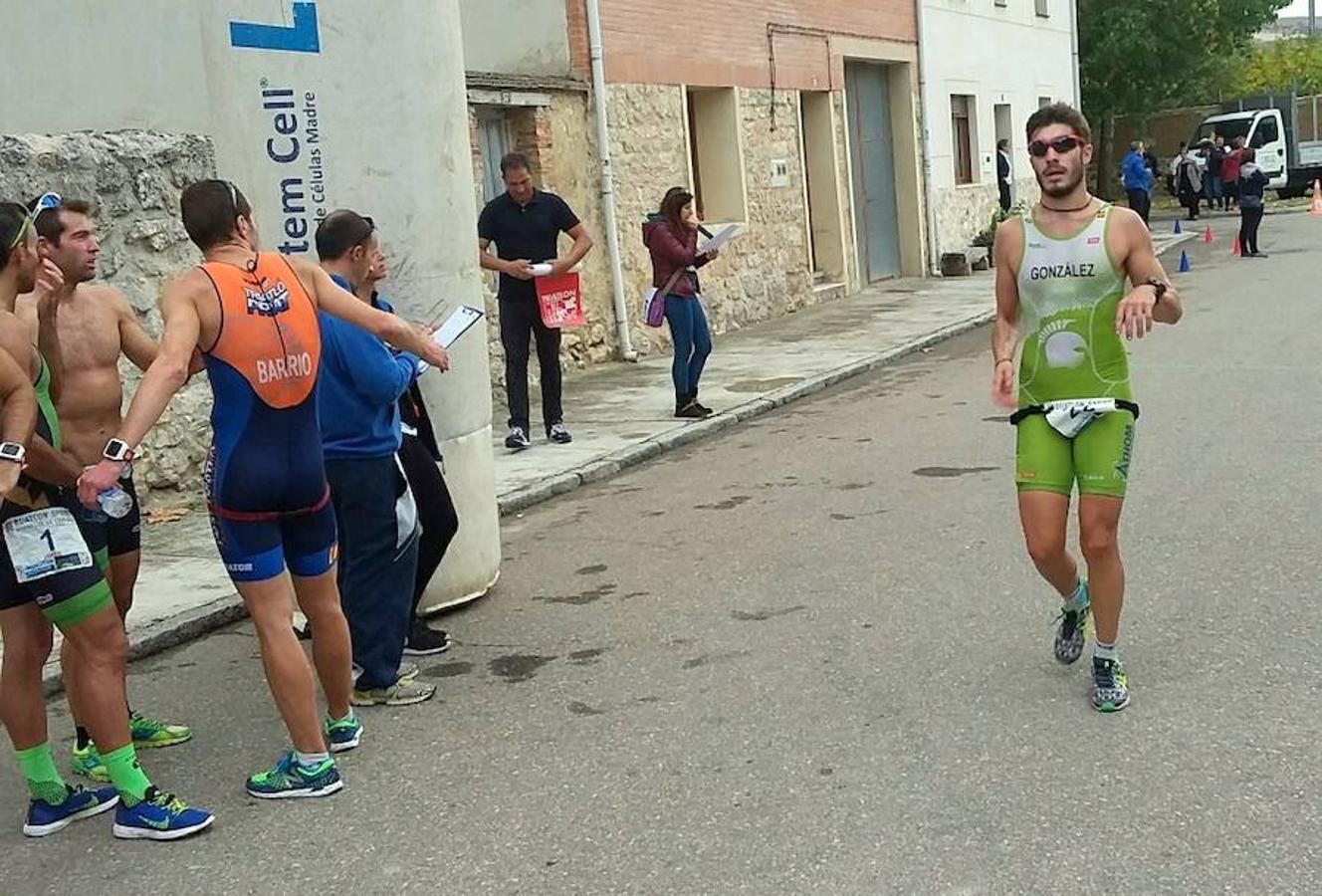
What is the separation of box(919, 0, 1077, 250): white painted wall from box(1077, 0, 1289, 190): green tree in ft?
17.7

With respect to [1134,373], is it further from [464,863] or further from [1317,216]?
[1317,216]

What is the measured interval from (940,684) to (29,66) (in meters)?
6.58

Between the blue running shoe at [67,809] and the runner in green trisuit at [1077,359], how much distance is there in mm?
3041

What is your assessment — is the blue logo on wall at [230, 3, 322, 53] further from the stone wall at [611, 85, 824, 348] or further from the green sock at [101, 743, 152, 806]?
the stone wall at [611, 85, 824, 348]

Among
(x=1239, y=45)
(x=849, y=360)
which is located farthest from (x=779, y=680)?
(x=1239, y=45)

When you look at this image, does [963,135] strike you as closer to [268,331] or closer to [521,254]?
[521,254]

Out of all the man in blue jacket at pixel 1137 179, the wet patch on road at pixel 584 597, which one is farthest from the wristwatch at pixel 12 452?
the man in blue jacket at pixel 1137 179

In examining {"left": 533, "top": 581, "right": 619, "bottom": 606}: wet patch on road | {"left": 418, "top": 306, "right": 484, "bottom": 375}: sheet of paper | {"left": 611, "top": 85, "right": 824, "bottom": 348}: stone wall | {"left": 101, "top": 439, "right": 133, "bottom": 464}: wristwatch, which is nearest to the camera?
{"left": 101, "top": 439, "right": 133, "bottom": 464}: wristwatch

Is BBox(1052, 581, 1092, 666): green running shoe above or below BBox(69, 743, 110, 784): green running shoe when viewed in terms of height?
above

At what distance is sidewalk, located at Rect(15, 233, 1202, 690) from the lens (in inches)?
273

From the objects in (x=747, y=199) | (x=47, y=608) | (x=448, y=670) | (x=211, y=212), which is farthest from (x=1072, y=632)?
(x=747, y=199)

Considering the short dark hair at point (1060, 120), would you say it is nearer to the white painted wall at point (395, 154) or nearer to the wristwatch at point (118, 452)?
the white painted wall at point (395, 154)

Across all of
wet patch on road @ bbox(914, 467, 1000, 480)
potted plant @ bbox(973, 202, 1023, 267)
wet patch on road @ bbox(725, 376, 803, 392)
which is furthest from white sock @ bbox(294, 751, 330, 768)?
potted plant @ bbox(973, 202, 1023, 267)

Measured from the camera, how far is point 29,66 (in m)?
8.55
